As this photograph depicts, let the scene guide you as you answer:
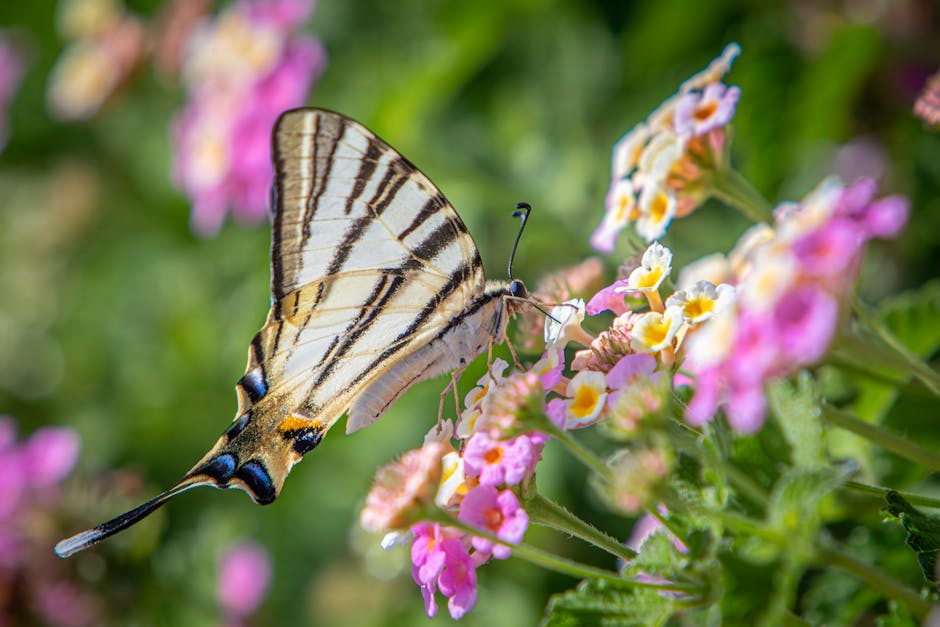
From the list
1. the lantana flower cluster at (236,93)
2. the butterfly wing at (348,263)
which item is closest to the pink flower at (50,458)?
the lantana flower cluster at (236,93)

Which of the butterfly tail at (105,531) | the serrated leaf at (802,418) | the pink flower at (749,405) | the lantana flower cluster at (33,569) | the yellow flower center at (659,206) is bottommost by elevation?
the lantana flower cluster at (33,569)

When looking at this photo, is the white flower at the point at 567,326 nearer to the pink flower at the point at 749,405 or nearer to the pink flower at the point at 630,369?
the pink flower at the point at 630,369

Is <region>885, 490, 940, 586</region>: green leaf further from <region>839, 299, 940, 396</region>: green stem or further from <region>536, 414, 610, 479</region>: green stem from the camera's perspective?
<region>536, 414, 610, 479</region>: green stem

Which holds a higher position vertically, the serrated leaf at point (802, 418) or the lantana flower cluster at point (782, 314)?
the lantana flower cluster at point (782, 314)

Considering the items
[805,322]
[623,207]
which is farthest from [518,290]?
[805,322]

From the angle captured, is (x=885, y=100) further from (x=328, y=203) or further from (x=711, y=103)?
(x=328, y=203)

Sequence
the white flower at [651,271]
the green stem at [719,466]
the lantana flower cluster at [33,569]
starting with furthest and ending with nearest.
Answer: the lantana flower cluster at [33,569]
the white flower at [651,271]
the green stem at [719,466]
